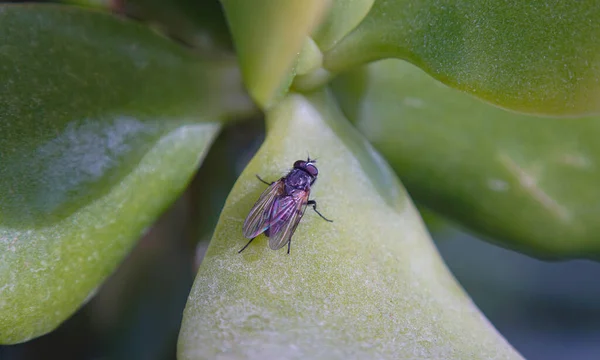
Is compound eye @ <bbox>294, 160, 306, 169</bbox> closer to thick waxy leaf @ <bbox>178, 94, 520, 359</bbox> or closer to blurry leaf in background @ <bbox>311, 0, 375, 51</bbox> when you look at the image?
thick waxy leaf @ <bbox>178, 94, 520, 359</bbox>

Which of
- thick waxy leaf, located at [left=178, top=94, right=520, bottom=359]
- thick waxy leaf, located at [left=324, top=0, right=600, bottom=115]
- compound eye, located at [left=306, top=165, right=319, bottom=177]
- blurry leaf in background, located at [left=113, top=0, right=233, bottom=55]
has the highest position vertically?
blurry leaf in background, located at [left=113, top=0, right=233, bottom=55]

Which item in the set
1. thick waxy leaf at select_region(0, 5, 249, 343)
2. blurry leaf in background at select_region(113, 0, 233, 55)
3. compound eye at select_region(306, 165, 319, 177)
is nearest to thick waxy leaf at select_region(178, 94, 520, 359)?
compound eye at select_region(306, 165, 319, 177)

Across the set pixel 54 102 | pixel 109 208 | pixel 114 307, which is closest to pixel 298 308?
pixel 109 208

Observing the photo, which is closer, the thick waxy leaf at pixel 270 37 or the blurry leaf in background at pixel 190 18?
the thick waxy leaf at pixel 270 37

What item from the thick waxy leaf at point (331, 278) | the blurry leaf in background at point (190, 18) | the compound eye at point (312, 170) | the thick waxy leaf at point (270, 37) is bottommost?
the thick waxy leaf at point (331, 278)

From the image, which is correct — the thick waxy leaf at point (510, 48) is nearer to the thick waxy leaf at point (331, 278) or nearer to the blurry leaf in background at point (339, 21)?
the blurry leaf in background at point (339, 21)

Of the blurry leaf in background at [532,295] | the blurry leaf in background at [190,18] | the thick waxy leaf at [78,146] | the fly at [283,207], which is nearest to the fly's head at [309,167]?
the fly at [283,207]

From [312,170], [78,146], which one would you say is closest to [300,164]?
[312,170]
